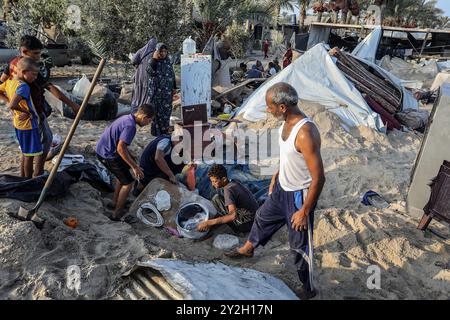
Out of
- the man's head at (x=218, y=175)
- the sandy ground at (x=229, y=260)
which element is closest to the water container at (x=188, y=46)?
the sandy ground at (x=229, y=260)

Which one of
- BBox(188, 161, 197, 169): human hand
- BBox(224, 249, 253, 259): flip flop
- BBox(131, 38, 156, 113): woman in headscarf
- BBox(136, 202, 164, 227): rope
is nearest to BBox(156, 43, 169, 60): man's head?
BBox(131, 38, 156, 113): woman in headscarf

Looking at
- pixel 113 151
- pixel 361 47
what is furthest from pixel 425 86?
pixel 113 151

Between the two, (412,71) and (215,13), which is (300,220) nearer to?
(215,13)

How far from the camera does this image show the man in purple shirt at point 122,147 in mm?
3668

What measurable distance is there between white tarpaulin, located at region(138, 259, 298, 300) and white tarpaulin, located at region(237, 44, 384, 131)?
5.18m

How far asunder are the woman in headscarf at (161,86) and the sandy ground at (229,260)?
7.06 feet

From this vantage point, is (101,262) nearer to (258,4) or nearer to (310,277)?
(310,277)

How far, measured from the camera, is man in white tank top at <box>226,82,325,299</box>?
246 cm

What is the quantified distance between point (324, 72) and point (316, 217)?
481cm

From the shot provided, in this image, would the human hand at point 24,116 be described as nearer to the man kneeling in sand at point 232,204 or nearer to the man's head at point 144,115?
the man's head at point 144,115

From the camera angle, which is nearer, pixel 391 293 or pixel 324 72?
pixel 391 293

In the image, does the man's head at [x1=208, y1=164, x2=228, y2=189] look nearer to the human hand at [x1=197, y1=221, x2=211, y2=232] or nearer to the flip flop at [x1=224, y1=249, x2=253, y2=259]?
the human hand at [x1=197, y1=221, x2=211, y2=232]

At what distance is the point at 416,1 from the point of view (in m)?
25.4

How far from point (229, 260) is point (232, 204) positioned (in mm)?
505
